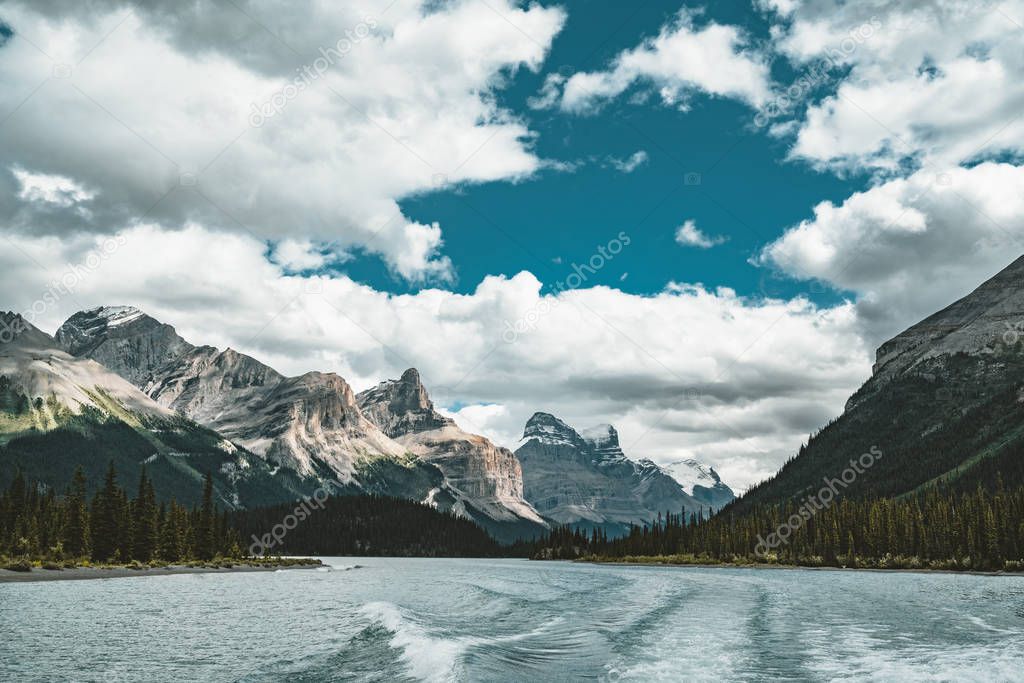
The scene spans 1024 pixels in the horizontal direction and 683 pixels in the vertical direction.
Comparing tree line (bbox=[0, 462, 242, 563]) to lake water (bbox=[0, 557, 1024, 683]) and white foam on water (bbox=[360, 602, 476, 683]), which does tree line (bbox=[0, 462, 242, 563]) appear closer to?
lake water (bbox=[0, 557, 1024, 683])

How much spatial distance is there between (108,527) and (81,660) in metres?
112

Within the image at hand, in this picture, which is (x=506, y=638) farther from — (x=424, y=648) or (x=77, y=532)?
(x=77, y=532)

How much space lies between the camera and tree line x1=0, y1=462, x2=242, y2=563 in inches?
5098

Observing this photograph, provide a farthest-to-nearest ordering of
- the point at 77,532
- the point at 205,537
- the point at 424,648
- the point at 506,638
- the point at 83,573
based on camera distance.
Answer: the point at 205,537, the point at 77,532, the point at 83,573, the point at 506,638, the point at 424,648

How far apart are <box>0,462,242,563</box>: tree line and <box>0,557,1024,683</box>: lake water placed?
48874 mm

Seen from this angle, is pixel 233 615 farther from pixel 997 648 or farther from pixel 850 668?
pixel 997 648

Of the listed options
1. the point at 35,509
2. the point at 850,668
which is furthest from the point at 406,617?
the point at 35,509

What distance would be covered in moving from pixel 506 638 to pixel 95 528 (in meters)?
113

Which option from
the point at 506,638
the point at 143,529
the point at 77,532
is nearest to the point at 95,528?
the point at 77,532

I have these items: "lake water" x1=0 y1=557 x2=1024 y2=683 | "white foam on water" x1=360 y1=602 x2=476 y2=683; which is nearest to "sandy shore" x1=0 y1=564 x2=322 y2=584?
"lake water" x1=0 y1=557 x2=1024 y2=683

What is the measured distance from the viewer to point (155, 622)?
2245 inches

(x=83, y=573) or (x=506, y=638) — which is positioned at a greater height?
(x=506, y=638)

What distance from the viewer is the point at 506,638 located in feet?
165

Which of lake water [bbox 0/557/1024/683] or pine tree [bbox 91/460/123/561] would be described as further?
pine tree [bbox 91/460/123/561]
